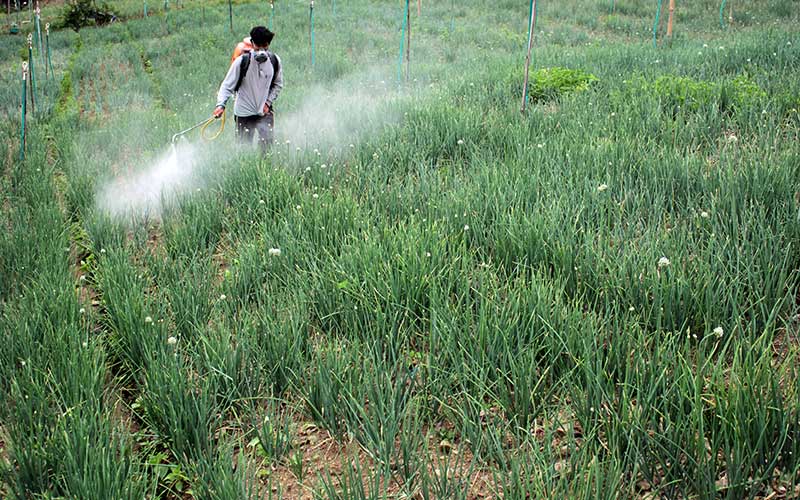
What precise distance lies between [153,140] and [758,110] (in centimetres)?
672

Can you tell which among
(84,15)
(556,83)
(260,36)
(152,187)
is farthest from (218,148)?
(84,15)

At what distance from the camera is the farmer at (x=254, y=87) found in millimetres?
5727

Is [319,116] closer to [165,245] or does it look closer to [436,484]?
[165,245]

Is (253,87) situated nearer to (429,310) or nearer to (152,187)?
(152,187)

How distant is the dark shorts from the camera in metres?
6.16

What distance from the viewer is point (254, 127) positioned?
6.27 m

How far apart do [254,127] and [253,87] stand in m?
0.49

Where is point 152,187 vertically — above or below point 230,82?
below

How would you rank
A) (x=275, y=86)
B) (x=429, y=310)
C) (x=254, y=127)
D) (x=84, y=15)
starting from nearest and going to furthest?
1. (x=429, y=310)
2. (x=275, y=86)
3. (x=254, y=127)
4. (x=84, y=15)

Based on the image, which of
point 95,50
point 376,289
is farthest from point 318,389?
point 95,50

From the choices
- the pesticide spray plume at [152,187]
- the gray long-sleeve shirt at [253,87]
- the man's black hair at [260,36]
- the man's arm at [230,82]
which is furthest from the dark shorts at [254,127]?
the man's black hair at [260,36]

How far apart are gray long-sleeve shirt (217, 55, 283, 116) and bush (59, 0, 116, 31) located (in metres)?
22.4

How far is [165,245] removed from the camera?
409cm

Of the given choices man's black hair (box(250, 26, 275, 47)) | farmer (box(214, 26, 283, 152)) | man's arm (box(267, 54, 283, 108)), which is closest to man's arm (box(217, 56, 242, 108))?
farmer (box(214, 26, 283, 152))
